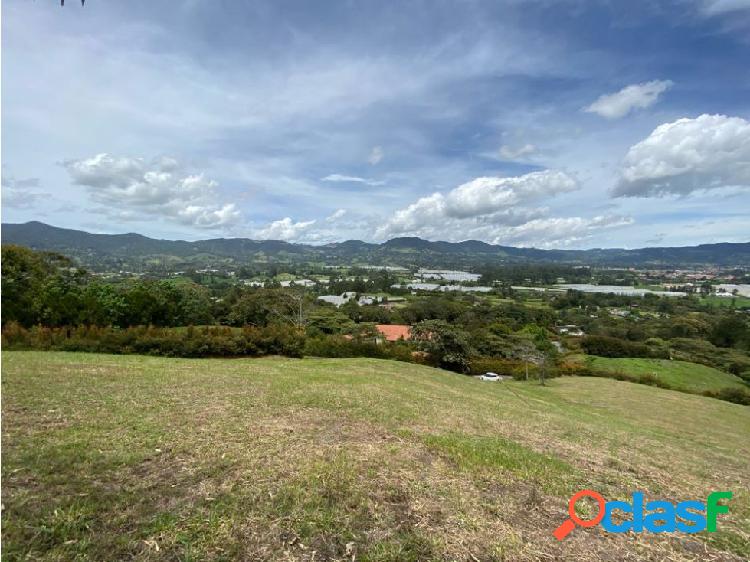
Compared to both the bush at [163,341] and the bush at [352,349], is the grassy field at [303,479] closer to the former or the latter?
the bush at [163,341]

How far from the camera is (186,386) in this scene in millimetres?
10578

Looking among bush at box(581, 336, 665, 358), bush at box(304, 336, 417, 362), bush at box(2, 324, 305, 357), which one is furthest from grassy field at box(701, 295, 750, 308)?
bush at box(2, 324, 305, 357)

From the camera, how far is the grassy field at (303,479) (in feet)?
12.5

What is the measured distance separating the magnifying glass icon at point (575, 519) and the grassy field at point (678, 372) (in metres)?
43.3

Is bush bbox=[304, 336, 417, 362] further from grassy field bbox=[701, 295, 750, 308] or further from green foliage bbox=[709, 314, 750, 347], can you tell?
grassy field bbox=[701, 295, 750, 308]

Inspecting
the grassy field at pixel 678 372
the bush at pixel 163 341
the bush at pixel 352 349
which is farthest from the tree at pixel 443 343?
the grassy field at pixel 678 372

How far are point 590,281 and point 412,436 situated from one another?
21194cm

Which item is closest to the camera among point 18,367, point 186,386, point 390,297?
point 186,386

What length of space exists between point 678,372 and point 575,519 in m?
52.3

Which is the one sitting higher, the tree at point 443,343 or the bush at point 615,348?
the tree at point 443,343

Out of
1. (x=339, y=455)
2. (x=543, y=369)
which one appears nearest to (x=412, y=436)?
(x=339, y=455)

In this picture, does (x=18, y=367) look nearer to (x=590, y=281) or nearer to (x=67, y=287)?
(x=67, y=287)

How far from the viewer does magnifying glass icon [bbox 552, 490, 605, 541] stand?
14.7 ft

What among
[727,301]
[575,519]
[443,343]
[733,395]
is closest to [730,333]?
[733,395]
